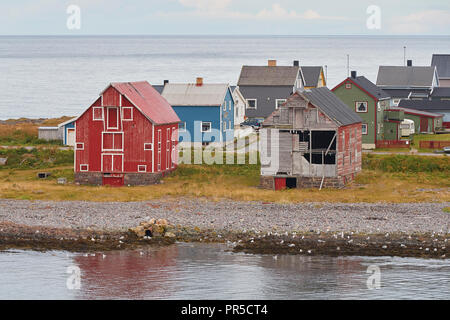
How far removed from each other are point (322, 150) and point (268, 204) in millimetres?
6463

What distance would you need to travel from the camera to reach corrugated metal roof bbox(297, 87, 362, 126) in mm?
51062

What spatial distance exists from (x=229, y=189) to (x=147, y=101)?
819 cm

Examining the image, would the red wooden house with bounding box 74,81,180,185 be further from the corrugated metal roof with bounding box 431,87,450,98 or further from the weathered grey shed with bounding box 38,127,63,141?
the corrugated metal roof with bounding box 431,87,450,98

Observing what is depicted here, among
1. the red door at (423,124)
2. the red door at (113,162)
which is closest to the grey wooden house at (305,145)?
the red door at (113,162)

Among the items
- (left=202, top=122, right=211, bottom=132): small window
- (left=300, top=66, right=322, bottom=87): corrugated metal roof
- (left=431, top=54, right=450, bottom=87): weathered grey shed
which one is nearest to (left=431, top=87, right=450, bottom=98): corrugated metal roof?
(left=300, top=66, right=322, bottom=87): corrugated metal roof

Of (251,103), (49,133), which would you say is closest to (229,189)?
(49,133)

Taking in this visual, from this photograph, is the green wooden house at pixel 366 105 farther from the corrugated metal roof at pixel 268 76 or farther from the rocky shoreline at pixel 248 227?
the rocky shoreline at pixel 248 227

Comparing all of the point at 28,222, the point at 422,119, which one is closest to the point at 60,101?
the point at 422,119

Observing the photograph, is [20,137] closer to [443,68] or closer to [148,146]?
[148,146]

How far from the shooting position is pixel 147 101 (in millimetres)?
54812

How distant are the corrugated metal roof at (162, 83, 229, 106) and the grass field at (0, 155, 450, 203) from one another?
13.2 m

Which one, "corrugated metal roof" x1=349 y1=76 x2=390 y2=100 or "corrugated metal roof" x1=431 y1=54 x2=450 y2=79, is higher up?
"corrugated metal roof" x1=431 y1=54 x2=450 y2=79

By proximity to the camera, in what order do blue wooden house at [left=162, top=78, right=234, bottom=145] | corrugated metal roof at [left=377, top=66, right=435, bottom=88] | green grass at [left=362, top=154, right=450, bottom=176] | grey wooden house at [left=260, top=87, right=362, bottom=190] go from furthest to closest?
corrugated metal roof at [left=377, top=66, right=435, bottom=88] → blue wooden house at [left=162, top=78, right=234, bottom=145] → green grass at [left=362, top=154, right=450, bottom=176] → grey wooden house at [left=260, top=87, right=362, bottom=190]
